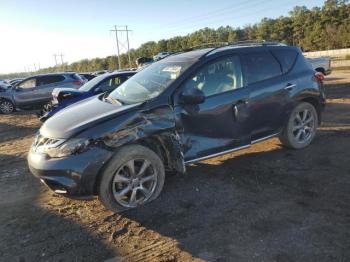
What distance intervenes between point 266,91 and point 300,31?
74123 millimetres

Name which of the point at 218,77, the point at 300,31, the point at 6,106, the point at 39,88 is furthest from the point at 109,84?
the point at 300,31

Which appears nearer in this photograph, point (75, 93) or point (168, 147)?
point (168, 147)

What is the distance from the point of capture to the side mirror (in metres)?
4.64

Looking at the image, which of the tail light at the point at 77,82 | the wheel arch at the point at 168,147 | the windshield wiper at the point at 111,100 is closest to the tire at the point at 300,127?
the wheel arch at the point at 168,147

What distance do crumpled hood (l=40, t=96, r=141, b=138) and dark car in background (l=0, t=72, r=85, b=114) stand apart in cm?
1176

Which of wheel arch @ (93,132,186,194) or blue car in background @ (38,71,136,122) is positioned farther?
blue car in background @ (38,71,136,122)

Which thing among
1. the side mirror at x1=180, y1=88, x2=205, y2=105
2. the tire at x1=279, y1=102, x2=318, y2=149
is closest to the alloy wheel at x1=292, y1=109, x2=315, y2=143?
the tire at x1=279, y1=102, x2=318, y2=149

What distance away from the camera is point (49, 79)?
54.2 ft

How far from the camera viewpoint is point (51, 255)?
3592 millimetres

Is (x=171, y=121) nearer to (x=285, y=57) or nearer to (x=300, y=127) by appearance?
(x=285, y=57)

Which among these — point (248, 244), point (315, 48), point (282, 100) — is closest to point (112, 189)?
point (248, 244)

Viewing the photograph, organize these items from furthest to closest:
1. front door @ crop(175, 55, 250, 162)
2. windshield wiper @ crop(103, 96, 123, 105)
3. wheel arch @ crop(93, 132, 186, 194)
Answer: windshield wiper @ crop(103, 96, 123, 105), front door @ crop(175, 55, 250, 162), wheel arch @ crop(93, 132, 186, 194)

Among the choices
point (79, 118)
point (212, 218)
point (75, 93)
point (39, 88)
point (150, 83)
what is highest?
point (150, 83)

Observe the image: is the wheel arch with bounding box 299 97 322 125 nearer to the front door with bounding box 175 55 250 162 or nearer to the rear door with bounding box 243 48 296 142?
the rear door with bounding box 243 48 296 142
